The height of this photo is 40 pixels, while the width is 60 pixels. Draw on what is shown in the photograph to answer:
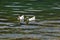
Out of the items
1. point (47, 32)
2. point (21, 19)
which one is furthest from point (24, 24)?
point (47, 32)

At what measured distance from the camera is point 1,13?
544 inches

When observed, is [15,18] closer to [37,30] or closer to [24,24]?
[24,24]

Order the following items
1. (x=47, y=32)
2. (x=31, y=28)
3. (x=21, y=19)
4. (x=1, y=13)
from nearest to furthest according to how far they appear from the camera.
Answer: (x=47, y=32) < (x=31, y=28) < (x=21, y=19) < (x=1, y=13)

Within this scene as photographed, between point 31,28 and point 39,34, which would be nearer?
point 39,34

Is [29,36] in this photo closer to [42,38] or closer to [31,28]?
[42,38]

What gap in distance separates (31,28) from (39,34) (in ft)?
3.21

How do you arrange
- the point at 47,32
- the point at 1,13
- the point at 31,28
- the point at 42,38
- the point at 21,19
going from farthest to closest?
the point at 1,13 < the point at 21,19 < the point at 31,28 < the point at 47,32 < the point at 42,38

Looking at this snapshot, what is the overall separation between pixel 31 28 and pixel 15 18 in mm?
2025

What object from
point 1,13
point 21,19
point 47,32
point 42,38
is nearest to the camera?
point 42,38

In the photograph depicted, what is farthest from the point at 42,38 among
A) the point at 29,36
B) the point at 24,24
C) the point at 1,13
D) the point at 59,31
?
the point at 1,13

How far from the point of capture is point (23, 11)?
1446cm

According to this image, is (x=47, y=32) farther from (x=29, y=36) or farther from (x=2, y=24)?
(x=2, y=24)

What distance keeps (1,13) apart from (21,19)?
2.08m

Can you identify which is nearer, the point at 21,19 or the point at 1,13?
the point at 21,19
